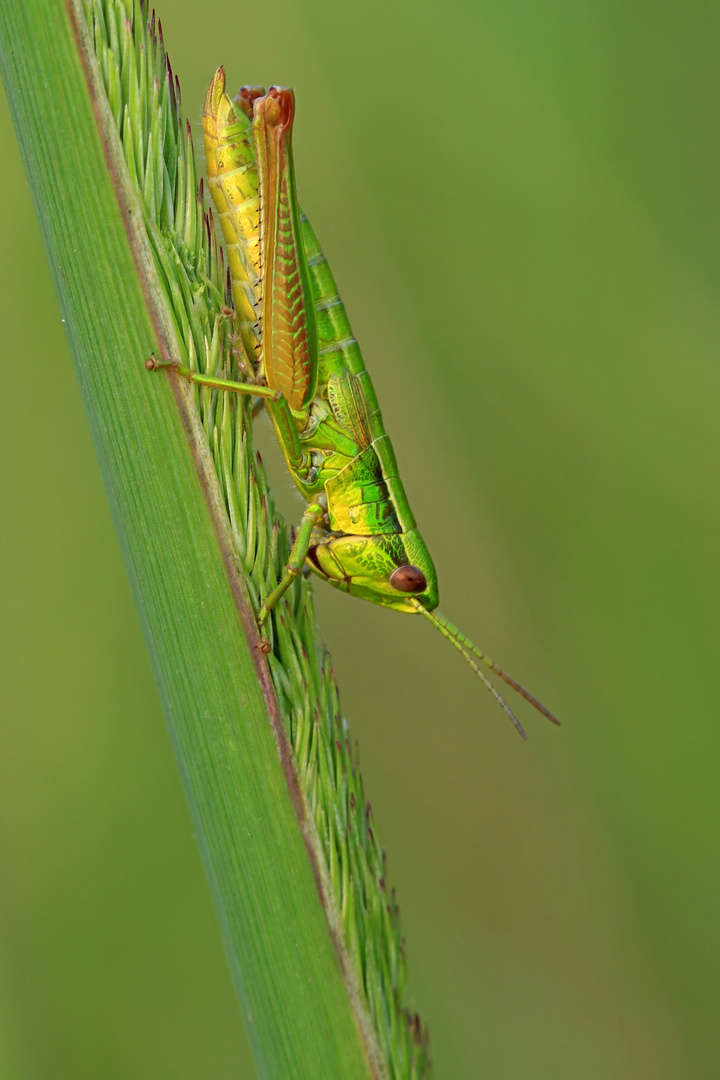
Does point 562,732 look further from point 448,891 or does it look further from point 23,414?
point 23,414

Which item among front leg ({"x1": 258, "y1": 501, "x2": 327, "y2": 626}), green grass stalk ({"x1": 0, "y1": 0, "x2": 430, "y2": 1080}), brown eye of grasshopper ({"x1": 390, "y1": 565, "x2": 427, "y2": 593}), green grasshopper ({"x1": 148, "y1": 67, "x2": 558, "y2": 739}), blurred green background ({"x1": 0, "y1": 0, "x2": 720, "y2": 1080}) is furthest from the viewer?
blurred green background ({"x1": 0, "y1": 0, "x2": 720, "y2": 1080})

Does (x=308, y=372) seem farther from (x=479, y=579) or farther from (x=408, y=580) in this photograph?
(x=479, y=579)

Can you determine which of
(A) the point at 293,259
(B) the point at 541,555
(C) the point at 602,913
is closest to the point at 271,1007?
(A) the point at 293,259

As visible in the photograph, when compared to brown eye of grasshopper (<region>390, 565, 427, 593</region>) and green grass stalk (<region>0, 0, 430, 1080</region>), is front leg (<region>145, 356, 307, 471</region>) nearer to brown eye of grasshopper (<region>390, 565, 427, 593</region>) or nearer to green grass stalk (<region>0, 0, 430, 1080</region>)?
green grass stalk (<region>0, 0, 430, 1080</region>)

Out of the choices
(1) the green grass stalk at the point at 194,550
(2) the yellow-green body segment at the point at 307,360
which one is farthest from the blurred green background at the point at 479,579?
(1) the green grass stalk at the point at 194,550

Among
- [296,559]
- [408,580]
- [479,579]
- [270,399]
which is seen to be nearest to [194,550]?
[296,559]

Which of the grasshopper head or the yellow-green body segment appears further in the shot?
the grasshopper head

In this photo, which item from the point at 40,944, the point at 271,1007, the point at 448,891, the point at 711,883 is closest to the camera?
the point at 271,1007

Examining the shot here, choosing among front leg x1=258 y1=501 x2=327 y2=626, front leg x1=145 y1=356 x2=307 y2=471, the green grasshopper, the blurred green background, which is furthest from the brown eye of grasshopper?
the blurred green background
